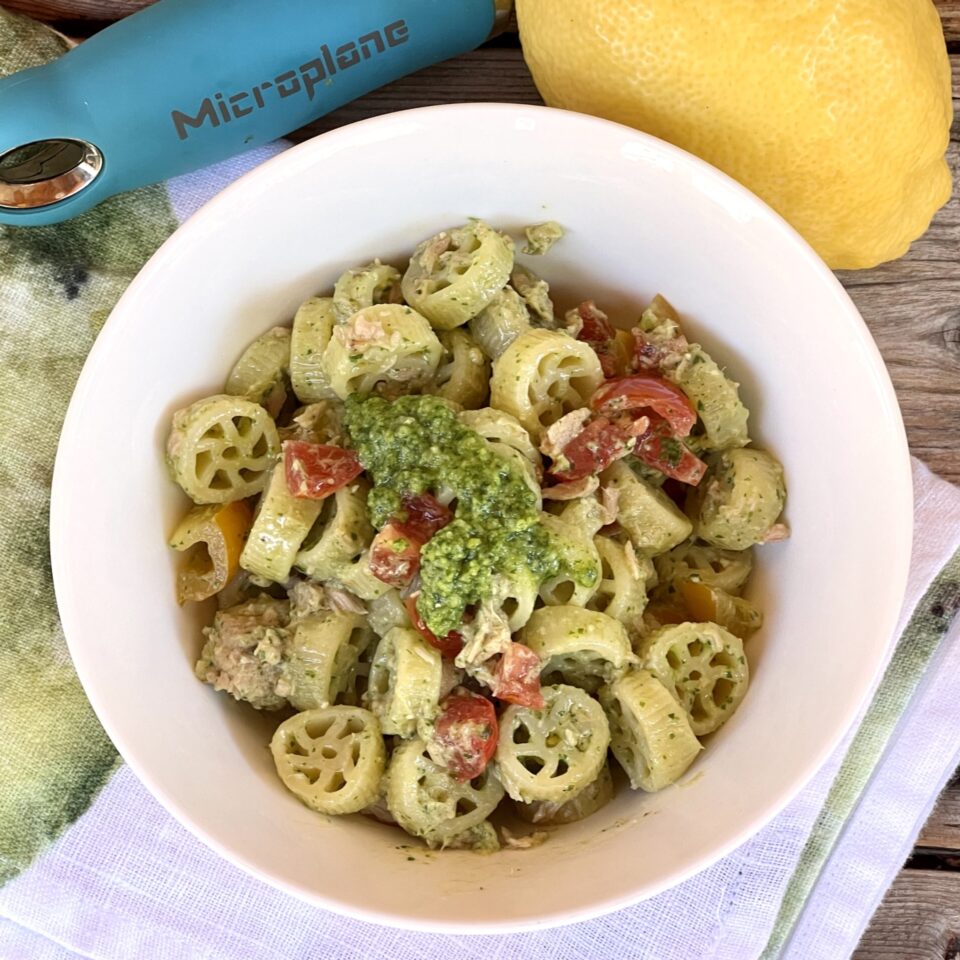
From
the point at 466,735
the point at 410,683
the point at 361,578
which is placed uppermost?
the point at 361,578

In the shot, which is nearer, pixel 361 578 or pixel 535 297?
pixel 361 578

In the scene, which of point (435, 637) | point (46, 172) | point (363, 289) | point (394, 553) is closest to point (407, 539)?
point (394, 553)

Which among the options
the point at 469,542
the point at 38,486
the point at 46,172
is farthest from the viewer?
the point at 38,486

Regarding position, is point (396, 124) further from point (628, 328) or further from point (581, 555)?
point (581, 555)

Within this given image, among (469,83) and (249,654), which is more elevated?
(469,83)

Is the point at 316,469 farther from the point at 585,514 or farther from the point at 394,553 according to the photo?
the point at 585,514

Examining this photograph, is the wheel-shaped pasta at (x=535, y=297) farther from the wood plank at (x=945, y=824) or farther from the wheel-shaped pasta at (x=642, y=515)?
the wood plank at (x=945, y=824)

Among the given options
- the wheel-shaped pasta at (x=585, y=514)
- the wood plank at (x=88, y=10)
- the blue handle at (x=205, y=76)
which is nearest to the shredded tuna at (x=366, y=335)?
the wheel-shaped pasta at (x=585, y=514)
